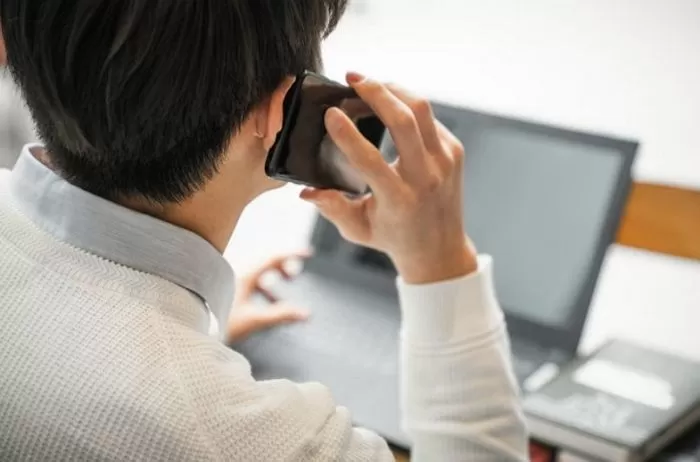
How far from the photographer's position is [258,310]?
110cm

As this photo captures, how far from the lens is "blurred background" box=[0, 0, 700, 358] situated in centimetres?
114

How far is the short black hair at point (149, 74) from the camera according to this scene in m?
0.54

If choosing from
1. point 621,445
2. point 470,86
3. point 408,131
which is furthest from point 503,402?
point 470,86

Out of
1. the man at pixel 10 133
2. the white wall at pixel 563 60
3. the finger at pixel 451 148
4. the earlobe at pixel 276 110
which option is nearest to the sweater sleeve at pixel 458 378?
the finger at pixel 451 148

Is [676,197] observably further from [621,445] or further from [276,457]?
[276,457]

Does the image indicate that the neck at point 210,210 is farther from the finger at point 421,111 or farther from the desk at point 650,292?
the desk at point 650,292

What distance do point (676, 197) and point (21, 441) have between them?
2.94 feet

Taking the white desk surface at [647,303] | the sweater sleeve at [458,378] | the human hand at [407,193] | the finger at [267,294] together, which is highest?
the human hand at [407,193]

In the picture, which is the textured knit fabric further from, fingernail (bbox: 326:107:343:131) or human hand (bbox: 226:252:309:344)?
human hand (bbox: 226:252:309:344)

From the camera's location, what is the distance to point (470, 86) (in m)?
1.30

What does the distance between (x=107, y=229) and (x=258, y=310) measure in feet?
1.67

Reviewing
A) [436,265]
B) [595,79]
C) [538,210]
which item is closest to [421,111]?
[436,265]

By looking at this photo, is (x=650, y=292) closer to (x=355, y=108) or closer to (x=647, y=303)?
(x=647, y=303)

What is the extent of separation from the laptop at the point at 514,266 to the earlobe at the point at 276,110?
1.27 ft
